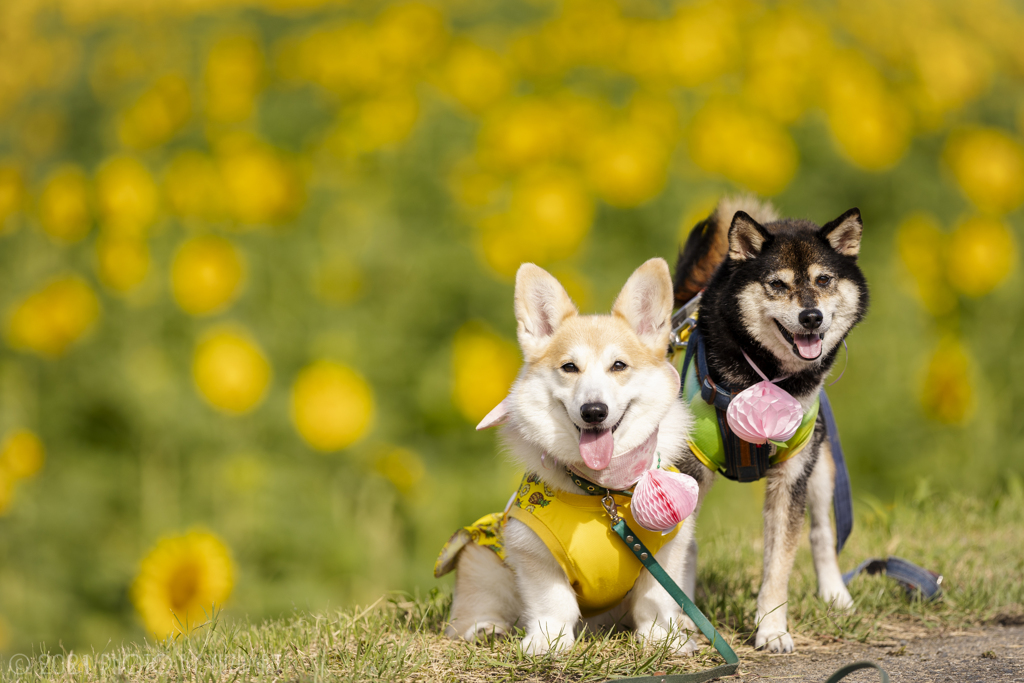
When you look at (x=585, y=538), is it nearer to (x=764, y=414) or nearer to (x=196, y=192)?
(x=764, y=414)

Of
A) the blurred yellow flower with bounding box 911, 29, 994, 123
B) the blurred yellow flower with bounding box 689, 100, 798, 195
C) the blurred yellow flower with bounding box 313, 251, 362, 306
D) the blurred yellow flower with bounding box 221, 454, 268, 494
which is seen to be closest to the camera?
the blurred yellow flower with bounding box 221, 454, 268, 494

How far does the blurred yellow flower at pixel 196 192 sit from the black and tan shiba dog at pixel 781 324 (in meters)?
4.51

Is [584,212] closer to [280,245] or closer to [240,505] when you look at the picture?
[280,245]

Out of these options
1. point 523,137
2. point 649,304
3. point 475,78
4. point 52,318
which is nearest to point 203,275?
point 52,318

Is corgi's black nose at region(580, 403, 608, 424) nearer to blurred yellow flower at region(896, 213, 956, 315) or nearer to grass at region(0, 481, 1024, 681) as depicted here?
grass at region(0, 481, 1024, 681)

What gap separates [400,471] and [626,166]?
2.93 m

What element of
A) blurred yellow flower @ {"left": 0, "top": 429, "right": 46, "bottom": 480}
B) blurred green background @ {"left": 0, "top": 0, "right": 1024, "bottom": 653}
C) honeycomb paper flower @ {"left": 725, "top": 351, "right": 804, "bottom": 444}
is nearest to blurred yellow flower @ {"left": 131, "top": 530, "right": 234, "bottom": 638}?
blurred green background @ {"left": 0, "top": 0, "right": 1024, "bottom": 653}

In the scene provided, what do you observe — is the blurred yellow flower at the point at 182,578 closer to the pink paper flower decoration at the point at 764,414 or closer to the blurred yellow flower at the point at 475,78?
the pink paper flower decoration at the point at 764,414

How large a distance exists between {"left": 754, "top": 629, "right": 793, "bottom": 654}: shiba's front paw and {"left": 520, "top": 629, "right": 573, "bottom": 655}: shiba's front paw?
0.80 metres

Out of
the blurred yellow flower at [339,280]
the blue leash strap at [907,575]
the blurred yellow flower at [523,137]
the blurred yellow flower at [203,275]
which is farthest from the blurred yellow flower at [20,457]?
the blue leash strap at [907,575]

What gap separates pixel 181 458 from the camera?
19.7 feet

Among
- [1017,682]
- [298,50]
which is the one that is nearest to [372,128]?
[298,50]

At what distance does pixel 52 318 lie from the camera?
20.4ft

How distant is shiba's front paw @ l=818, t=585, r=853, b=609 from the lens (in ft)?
12.5
